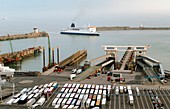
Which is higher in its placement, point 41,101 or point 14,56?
point 41,101

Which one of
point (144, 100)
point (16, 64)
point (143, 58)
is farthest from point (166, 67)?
point (16, 64)

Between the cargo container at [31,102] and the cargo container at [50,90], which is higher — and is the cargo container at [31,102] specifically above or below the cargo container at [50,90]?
below

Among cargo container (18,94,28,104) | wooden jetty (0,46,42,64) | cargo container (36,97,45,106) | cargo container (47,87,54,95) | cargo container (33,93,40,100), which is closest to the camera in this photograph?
cargo container (36,97,45,106)

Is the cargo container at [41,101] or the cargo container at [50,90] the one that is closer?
the cargo container at [41,101]

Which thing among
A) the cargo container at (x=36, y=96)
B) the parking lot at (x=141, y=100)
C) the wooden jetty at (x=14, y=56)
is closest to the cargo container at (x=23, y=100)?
the cargo container at (x=36, y=96)

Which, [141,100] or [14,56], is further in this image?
[14,56]

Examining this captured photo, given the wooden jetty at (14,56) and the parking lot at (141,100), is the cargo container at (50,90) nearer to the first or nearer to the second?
the parking lot at (141,100)

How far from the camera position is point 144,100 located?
81.9 feet

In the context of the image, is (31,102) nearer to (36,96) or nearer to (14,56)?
(36,96)

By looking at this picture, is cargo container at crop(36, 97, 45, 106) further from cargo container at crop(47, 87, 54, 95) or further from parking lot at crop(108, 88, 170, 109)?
parking lot at crop(108, 88, 170, 109)

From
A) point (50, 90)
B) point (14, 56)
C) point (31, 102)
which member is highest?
point (50, 90)

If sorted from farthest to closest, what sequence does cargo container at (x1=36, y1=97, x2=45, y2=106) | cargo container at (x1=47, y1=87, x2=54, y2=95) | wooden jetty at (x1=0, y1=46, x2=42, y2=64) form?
wooden jetty at (x1=0, y1=46, x2=42, y2=64), cargo container at (x1=47, y1=87, x2=54, y2=95), cargo container at (x1=36, y1=97, x2=45, y2=106)

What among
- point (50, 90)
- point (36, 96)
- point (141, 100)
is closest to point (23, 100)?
point (36, 96)

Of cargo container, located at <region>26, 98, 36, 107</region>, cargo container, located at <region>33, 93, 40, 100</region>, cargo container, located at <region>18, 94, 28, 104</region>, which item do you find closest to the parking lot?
cargo container, located at <region>26, 98, 36, 107</region>
